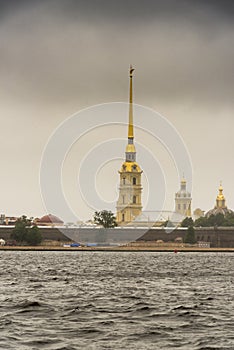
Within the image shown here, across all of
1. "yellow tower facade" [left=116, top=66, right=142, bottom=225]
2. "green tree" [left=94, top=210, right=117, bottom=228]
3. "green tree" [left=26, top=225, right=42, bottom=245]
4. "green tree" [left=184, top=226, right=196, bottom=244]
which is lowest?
"green tree" [left=26, top=225, right=42, bottom=245]

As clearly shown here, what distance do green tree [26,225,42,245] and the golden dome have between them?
46327 mm

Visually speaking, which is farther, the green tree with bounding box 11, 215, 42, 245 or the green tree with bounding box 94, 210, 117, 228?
the green tree with bounding box 94, 210, 117, 228

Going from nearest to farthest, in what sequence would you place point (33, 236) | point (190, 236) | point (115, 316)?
point (115, 316) < point (33, 236) < point (190, 236)

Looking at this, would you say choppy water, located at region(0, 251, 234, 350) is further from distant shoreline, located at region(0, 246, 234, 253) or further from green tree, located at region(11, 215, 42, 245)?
green tree, located at region(11, 215, 42, 245)

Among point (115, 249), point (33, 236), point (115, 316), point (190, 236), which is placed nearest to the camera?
point (115, 316)

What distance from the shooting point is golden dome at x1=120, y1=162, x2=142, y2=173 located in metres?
173

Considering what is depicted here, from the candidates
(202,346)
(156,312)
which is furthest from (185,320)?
(202,346)

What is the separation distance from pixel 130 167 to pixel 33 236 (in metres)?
48.0

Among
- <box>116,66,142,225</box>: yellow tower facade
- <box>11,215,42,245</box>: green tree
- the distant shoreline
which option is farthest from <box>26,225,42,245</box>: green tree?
<box>116,66,142,225</box>: yellow tower facade

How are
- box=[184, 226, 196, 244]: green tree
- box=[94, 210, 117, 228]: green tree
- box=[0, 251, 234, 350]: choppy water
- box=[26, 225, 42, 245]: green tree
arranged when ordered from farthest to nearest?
box=[94, 210, 117, 228]: green tree
box=[184, 226, 196, 244]: green tree
box=[26, 225, 42, 245]: green tree
box=[0, 251, 234, 350]: choppy water

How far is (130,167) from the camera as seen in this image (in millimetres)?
172750

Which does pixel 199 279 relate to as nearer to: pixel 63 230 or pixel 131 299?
pixel 131 299

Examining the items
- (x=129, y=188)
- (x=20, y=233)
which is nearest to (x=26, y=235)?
(x=20, y=233)

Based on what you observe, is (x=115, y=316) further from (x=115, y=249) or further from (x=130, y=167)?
(x=130, y=167)
